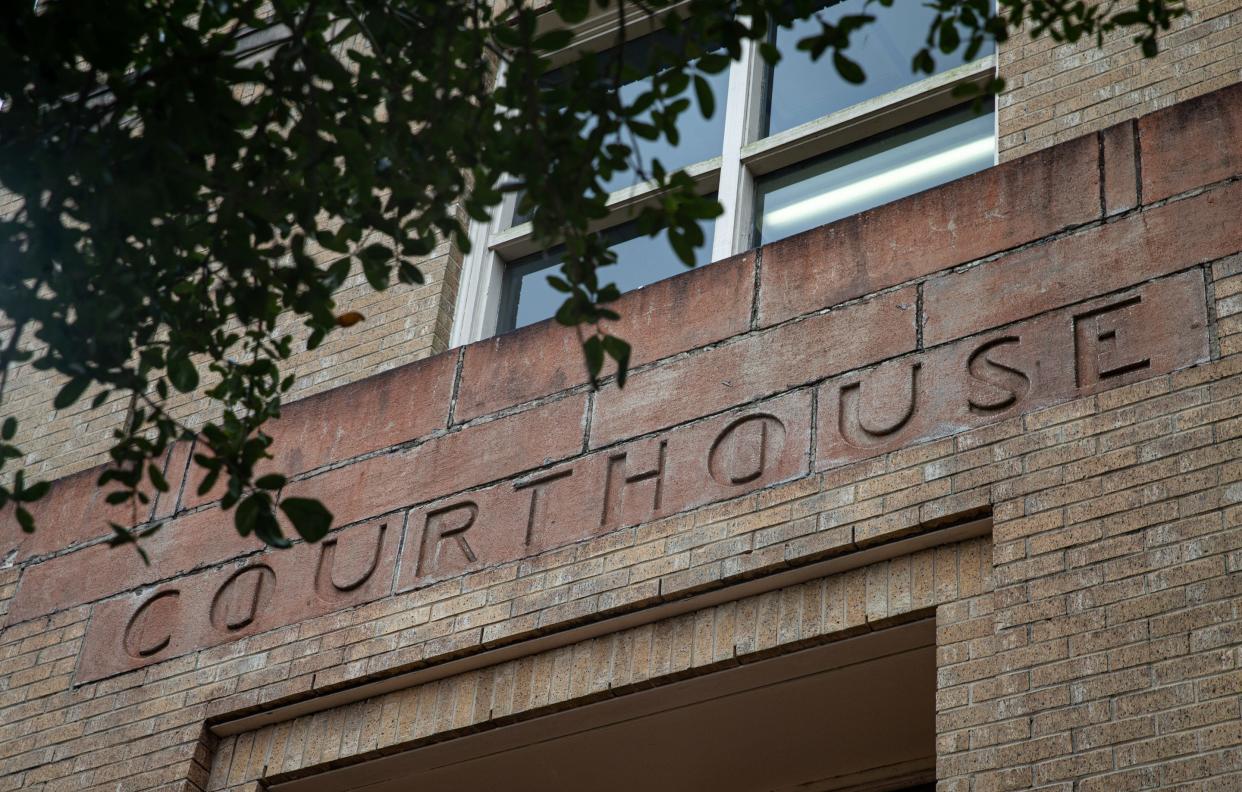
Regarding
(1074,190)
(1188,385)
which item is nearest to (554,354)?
(1074,190)

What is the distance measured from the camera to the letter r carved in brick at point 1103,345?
6.38m

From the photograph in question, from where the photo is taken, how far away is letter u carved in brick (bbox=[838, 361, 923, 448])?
679cm

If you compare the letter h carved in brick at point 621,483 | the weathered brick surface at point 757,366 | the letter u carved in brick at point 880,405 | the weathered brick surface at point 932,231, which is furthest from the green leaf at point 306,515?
the weathered brick surface at point 932,231

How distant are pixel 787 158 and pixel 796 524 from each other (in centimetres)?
265

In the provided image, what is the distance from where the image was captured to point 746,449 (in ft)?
23.2

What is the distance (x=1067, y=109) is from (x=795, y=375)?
1.74 metres

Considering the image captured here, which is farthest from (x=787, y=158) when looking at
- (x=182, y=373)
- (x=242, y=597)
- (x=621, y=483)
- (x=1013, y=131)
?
(x=182, y=373)

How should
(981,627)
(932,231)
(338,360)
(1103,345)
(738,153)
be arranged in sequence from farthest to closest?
(338,360)
(738,153)
(932,231)
(1103,345)
(981,627)

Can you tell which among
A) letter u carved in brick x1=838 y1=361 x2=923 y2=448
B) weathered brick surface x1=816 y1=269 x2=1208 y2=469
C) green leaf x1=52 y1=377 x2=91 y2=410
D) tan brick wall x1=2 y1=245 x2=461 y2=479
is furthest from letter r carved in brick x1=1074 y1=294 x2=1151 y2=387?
green leaf x1=52 y1=377 x2=91 y2=410

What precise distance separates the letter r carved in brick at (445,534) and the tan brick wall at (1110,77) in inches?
108

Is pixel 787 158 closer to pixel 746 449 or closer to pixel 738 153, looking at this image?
pixel 738 153

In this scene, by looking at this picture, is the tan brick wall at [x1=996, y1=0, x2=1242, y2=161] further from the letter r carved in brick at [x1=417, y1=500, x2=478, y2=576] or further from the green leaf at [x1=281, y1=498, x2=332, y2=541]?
the green leaf at [x1=281, y1=498, x2=332, y2=541]

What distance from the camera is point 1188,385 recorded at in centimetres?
A: 617

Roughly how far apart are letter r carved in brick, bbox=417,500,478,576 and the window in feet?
4.70
